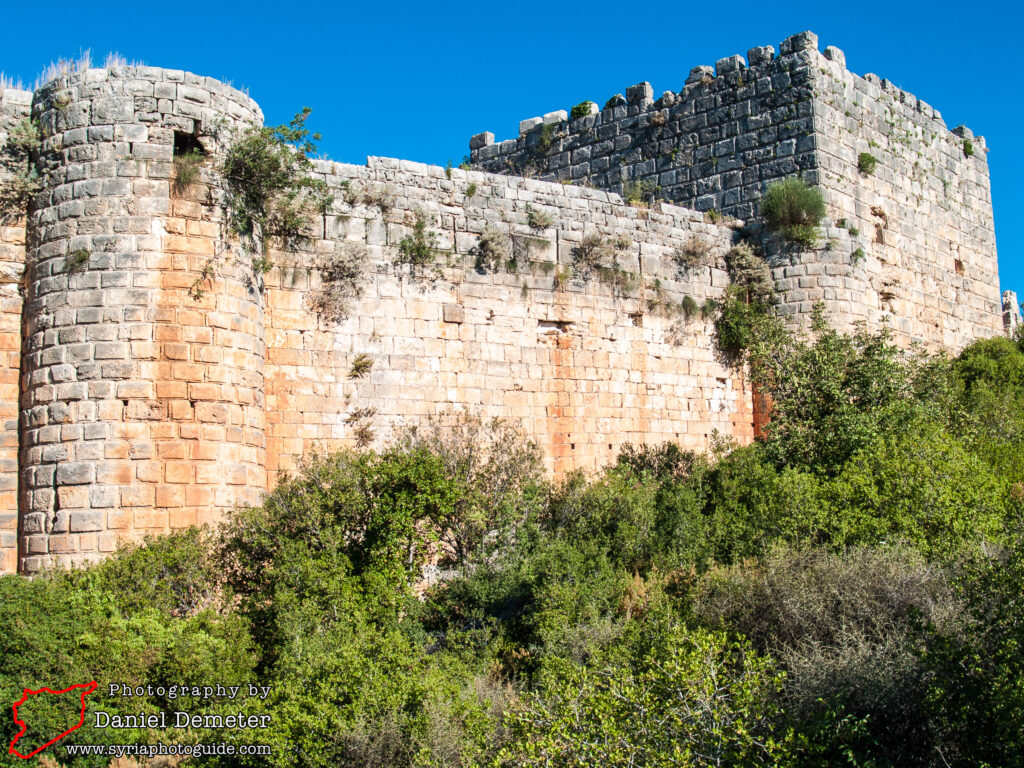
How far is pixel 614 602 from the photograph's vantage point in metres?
9.33

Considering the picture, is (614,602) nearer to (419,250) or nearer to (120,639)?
(120,639)

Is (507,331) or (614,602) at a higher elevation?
(507,331)

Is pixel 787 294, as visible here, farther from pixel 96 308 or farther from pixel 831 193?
pixel 96 308

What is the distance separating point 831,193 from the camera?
47.9ft

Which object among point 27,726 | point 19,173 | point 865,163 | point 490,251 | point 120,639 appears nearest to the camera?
point 27,726

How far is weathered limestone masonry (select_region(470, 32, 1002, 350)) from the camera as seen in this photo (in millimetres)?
14547

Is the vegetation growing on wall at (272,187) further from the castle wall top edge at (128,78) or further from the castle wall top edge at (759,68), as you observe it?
the castle wall top edge at (759,68)

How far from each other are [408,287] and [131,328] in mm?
3323

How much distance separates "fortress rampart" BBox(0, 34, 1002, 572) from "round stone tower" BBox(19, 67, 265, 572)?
0.02 metres

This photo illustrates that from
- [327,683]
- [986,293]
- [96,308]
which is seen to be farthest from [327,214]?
[986,293]

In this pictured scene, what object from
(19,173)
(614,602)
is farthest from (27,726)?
(19,173)

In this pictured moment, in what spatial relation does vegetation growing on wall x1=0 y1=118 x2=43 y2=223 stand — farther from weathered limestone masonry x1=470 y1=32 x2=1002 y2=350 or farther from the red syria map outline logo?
weathered limestone masonry x1=470 y1=32 x2=1002 y2=350

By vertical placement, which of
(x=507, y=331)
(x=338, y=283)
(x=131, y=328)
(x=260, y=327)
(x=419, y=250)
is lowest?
(x=131, y=328)

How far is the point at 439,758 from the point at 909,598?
11.4 feet
